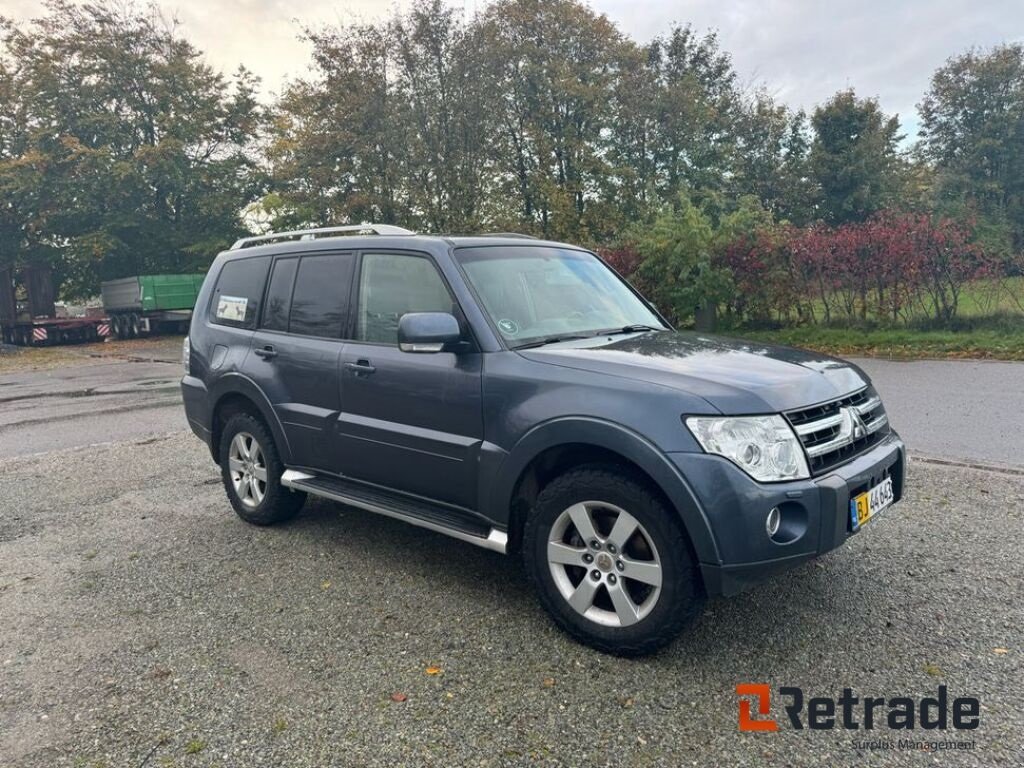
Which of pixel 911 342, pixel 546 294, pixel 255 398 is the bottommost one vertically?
pixel 911 342

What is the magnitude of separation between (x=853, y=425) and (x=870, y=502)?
0.34m

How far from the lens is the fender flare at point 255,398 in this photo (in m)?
4.45

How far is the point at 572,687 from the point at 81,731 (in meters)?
1.85

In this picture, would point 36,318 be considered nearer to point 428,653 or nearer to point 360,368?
point 360,368

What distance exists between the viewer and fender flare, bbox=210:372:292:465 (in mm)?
4449

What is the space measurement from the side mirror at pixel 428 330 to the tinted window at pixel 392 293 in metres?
0.27

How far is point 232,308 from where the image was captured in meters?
4.99

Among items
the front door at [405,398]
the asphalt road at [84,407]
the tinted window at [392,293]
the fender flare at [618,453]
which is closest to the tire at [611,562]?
the fender flare at [618,453]

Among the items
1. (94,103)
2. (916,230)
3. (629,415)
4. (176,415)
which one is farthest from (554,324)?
(94,103)

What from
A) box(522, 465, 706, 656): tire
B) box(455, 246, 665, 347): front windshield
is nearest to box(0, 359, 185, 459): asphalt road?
box(455, 246, 665, 347): front windshield

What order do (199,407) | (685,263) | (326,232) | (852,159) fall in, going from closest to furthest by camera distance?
(326,232)
(199,407)
(685,263)
(852,159)

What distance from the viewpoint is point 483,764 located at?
234 centimetres

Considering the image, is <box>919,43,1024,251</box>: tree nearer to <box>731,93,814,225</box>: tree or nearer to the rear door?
<box>731,93,814,225</box>: tree

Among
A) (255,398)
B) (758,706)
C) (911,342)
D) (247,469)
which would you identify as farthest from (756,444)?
(911,342)
